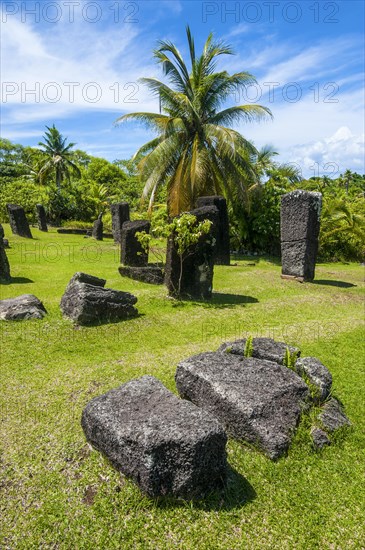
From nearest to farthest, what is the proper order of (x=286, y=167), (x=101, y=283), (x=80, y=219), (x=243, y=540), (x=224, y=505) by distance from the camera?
(x=243, y=540) → (x=224, y=505) → (x=101, y=283) → (x=286, y=167) → (x=80, y=219)

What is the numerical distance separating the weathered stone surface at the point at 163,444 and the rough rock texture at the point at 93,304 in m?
3.97

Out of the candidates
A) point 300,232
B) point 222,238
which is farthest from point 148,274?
point 222,238

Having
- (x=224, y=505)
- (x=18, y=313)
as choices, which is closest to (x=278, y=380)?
(x=224, y=505)

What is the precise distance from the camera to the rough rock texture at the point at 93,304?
7644mm

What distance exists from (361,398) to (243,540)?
2953 millimetres

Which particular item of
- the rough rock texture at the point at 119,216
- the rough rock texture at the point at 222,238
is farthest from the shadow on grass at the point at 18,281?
the rough rock texture at the point at 222,238

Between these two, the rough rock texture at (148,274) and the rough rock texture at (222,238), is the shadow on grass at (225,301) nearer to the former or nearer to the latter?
the rough rock texture at (148,274)

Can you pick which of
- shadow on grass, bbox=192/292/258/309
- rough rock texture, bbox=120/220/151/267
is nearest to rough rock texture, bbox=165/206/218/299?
shadow on grass, bbox=192/292/258/309

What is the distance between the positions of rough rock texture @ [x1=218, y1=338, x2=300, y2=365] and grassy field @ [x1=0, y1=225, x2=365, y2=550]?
3.20 feet

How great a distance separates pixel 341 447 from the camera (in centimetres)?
411

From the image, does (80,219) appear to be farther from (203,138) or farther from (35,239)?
(203,138)

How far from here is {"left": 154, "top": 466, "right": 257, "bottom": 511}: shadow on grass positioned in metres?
3.27

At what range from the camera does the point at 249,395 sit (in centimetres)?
415

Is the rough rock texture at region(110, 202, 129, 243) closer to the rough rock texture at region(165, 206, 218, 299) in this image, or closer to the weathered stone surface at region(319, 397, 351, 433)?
the rough rock texture at region(165, 206, 218, 299)
